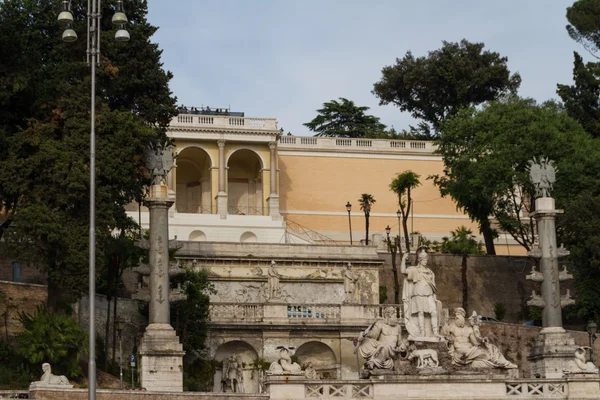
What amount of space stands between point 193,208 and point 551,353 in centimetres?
3385

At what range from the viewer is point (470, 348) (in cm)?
3669

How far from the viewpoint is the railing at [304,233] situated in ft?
215

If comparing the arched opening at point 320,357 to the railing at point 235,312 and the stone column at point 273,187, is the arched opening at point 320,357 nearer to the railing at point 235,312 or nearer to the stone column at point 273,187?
the railing at point 235,312

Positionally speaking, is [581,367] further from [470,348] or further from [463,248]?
[463,248]

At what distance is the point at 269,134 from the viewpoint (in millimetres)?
70000

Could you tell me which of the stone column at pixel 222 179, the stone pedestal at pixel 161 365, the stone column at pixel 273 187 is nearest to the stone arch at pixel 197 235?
the stone column at pixel 222 179

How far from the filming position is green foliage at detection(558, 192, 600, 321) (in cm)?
4978

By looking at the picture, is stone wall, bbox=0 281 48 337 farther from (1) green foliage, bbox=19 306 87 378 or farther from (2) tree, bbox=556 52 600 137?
(2) tree, bbox=556 52 600 137

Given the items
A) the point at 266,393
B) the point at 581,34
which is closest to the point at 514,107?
the point at 581,34

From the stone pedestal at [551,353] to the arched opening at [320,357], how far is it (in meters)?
9.50

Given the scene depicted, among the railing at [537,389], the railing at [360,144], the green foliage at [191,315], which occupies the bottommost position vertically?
the railing at [537,389]

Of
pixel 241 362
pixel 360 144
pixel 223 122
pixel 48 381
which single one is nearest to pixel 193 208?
pixel 223 122

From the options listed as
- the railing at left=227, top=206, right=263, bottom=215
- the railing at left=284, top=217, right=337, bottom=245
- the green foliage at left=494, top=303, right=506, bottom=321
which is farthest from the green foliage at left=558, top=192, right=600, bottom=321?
the railing at left=227, top=206, right=263, bottom=215

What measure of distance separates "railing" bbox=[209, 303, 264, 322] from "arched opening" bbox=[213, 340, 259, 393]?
945 mm
